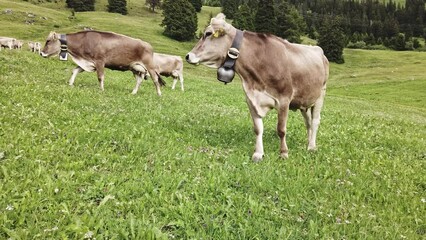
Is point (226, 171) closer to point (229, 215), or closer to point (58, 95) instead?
point (229, 215)

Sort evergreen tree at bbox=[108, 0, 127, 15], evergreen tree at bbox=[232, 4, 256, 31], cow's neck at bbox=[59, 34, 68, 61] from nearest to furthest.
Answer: cow's neck at bbox=[59, 34, 68, 61]
evergreen tree at bbox=[232, 4, 256, 31]
evergreen tree at bbox=[108, 0, 127, 15]

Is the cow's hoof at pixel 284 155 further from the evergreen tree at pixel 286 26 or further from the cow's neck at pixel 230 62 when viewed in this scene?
the evergreen tree at pixel 286 26

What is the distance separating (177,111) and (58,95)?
444 cm

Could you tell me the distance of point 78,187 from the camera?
19.0 feet

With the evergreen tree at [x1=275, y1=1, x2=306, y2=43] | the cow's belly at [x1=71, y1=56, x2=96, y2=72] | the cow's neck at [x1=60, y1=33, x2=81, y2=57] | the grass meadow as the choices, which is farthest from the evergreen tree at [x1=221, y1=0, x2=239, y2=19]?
the grass meadow

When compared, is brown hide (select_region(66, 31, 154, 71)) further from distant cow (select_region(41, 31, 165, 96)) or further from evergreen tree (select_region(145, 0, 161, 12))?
evergreen tree (select_region(145, 0, 161, 12))

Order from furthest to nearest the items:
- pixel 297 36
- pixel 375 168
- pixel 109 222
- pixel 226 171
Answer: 1. pixel 297 36
2. pixel 375 168
3. pixel 226 171
4. pixel 109 222

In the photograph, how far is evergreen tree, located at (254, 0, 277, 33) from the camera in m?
119

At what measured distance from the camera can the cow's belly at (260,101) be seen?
9156 mm

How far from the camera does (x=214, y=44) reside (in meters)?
9.41

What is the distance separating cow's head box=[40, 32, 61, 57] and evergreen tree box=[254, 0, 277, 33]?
105m

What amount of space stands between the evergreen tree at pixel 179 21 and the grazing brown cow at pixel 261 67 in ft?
338

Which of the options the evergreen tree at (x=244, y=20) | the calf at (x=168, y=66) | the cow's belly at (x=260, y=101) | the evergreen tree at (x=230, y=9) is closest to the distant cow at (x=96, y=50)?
the cow's belly at (x=260, y=101)

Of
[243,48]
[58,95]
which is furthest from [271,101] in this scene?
[58,95]
